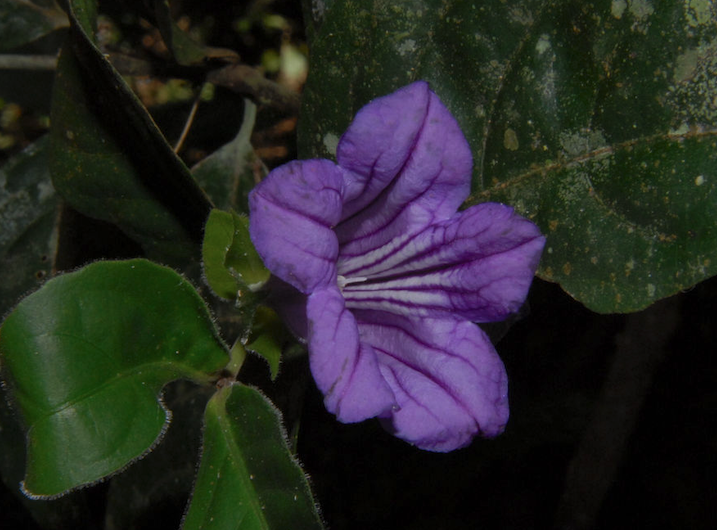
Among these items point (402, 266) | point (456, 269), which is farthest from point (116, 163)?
point (456, 269)

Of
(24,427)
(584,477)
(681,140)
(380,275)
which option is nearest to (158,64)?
(380,275)

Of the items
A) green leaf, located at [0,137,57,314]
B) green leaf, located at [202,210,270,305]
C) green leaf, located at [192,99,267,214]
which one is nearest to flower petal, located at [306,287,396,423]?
green leaf, located at [202,210,270,305]

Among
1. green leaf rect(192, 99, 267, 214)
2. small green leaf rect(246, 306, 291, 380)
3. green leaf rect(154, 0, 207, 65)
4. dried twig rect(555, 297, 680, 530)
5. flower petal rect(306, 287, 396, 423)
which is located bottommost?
dried twig rect(555, 297, 680, 530)

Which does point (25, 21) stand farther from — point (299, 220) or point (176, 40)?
point (299, 220)

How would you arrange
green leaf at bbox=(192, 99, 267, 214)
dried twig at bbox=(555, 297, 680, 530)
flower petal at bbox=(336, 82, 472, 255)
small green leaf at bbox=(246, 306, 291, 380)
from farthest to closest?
1. green leaf at bbox=(192, 99, 267, 214)
2. dried twig at bbox=(555, 297, 680, 530)
3. small green leaf at bbox=(246, 306, 291, 380)
4. flower petal at bbox=(336, 82, 472, 255)

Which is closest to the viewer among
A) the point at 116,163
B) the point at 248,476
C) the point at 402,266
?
the point at 248,476

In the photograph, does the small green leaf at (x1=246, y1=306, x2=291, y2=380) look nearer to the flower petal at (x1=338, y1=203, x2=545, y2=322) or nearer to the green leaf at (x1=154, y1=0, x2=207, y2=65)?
the flower petal at (x1=338, y1=203, x2=545, y2=322)
